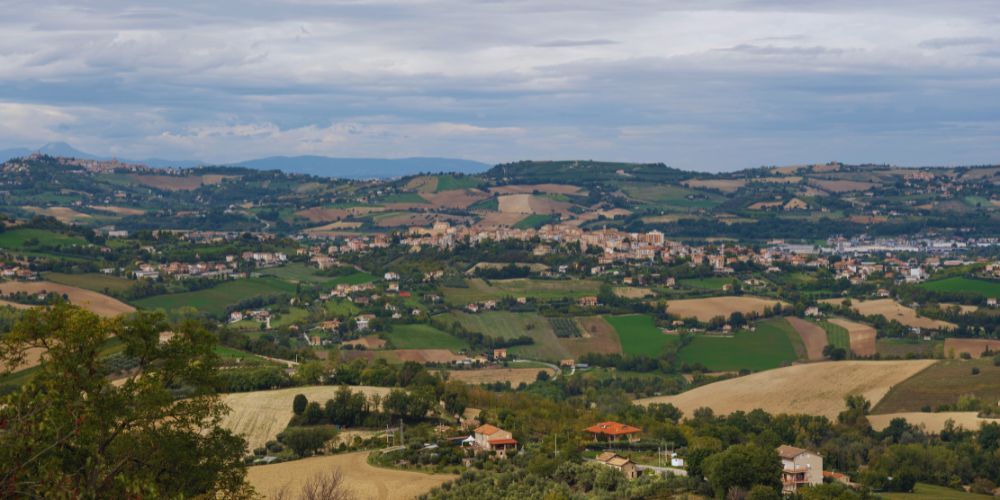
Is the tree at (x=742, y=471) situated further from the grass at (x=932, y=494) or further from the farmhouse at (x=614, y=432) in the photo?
the farmhouse at (x=614, y=432)

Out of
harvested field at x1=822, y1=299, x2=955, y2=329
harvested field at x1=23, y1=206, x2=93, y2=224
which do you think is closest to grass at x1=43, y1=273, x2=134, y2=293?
harvested field at x1=822, y1=299, x2=955, y2=329

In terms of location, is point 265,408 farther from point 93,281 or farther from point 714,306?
point 714,306

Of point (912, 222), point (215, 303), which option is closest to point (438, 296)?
point (215, 303)

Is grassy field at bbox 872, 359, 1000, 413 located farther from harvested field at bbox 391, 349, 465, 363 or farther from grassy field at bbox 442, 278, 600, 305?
grassy field at bbox 442, 278, 600, 305

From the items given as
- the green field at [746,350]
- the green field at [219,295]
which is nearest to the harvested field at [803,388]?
the green field at [746,350]

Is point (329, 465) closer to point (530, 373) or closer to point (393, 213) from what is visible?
point (530, 373)

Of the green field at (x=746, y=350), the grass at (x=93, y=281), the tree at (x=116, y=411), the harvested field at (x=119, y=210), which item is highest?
the tree at (x=116, y=411)
